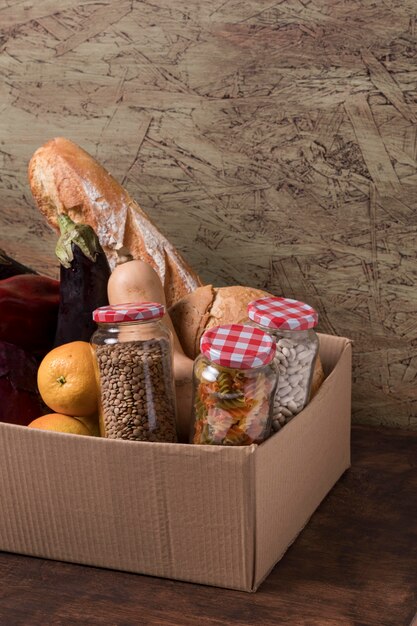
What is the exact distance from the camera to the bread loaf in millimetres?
861

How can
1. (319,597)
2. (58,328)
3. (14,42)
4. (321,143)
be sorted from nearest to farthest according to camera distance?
(319,597) → (58,328) → (321,143) → (14,42)

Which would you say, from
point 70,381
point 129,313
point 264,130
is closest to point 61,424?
point 70,381

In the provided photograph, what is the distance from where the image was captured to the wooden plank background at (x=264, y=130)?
0.97 m

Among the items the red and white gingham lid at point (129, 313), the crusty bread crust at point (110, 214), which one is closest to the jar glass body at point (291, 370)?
the red and white gingham lid at point (129, 313)

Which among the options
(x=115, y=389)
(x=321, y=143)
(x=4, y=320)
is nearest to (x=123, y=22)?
(x=321, y=143)

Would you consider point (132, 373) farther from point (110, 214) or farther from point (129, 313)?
point (110, 214)

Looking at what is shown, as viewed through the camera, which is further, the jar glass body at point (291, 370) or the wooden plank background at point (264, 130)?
the wooden plank background at point (264, 130)

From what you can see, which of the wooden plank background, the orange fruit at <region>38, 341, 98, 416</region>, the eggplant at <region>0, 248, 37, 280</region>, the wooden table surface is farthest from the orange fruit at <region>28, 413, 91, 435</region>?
the wooden plank background

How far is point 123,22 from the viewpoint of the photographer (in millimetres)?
1058

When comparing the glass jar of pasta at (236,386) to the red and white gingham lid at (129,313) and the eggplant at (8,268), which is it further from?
the eggplant at (8,268)

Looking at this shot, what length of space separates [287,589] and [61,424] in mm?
260

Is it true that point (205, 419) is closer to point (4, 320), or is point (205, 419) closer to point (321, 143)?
point (4, 320)

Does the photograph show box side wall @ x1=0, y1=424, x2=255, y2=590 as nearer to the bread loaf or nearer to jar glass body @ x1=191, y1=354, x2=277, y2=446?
jar glass body @ x1=191, y1=354, x2=277, y2=446

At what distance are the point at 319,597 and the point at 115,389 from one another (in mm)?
247
